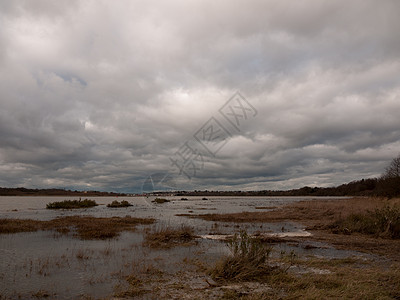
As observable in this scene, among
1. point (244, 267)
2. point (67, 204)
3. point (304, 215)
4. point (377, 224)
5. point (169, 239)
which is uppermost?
point (244, 267)

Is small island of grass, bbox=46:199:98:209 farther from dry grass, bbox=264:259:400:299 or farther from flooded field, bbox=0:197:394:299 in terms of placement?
dry grass, bbox=264:259:400:299

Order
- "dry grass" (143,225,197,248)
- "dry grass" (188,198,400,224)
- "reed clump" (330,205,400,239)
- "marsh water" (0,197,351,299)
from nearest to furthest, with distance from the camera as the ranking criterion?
1. "marsh water" (0,197,351,299)
2. "dry grass" (143,225,197,248)
3. "reed clump" (330,205,400,239)
4. "dry grass" (188,198,400,224)

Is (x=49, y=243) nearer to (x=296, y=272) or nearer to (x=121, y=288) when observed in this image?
(x=121, y=288)

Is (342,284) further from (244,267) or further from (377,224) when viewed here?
(377,224)

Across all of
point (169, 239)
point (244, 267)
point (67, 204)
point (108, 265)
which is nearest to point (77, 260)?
point (108, 265)

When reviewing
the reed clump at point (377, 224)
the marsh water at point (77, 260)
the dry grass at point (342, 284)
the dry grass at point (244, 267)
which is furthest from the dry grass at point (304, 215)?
the dry grass at point (244, 267)

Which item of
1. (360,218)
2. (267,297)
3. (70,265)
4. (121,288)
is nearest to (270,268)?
(267,297)

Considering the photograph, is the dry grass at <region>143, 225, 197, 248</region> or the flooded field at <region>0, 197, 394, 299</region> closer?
the flooded field at <region>0, 197, 394, 299</region>

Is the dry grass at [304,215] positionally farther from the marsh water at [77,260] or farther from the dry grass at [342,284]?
the dry grass at [342,284]

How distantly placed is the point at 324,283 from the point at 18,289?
9757 millimetres

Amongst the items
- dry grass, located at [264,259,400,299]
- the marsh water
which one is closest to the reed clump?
the marsh water

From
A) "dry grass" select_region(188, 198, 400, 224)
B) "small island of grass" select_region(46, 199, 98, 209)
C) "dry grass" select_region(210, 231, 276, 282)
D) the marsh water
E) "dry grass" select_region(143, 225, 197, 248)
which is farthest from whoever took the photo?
"small island of grass" select_region(46, 199, 98, 209)

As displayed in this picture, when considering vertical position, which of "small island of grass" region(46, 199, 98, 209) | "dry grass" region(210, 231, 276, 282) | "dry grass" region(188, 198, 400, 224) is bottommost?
"dry grass" region(188, 198, 400, 224)

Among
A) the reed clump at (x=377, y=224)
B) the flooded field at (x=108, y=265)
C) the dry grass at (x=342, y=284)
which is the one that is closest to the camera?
the dry grass at (x=342, y=284)
